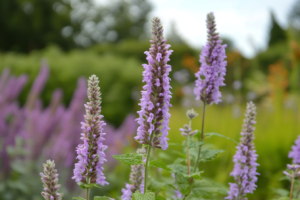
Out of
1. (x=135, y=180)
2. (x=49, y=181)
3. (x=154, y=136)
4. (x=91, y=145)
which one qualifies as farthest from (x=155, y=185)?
(x=49, y=181)

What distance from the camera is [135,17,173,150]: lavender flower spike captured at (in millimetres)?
1278

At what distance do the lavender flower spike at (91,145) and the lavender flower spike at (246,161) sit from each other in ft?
2.44

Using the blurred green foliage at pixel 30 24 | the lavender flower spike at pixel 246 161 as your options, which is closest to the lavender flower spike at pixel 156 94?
the lavender flower spike at pixel 246 161

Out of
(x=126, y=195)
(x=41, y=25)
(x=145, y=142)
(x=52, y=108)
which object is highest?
(x=41, y=25)

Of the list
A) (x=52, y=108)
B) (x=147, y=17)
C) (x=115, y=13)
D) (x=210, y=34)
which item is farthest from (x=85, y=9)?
(x=210, y=34)

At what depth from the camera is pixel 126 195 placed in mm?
1525

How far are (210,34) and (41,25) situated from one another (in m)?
31.8

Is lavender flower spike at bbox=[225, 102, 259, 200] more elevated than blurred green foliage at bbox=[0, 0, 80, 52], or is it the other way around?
blurred green foliage at bbox=[0, 0, 80, 52]

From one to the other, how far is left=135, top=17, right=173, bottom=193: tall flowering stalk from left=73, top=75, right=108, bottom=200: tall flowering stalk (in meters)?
0.17

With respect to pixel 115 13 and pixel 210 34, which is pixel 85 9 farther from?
pixel 210 34

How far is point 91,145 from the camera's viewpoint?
4.17 feet

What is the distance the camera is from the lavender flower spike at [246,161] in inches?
62.7

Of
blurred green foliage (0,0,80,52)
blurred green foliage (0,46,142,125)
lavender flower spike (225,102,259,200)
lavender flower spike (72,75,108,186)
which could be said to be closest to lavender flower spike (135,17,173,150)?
lavender flower spike (72,75,108,186)

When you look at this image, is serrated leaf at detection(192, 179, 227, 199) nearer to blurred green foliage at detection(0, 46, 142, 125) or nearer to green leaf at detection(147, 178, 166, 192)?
green leaf at detection(147, 178, 166, 192)
